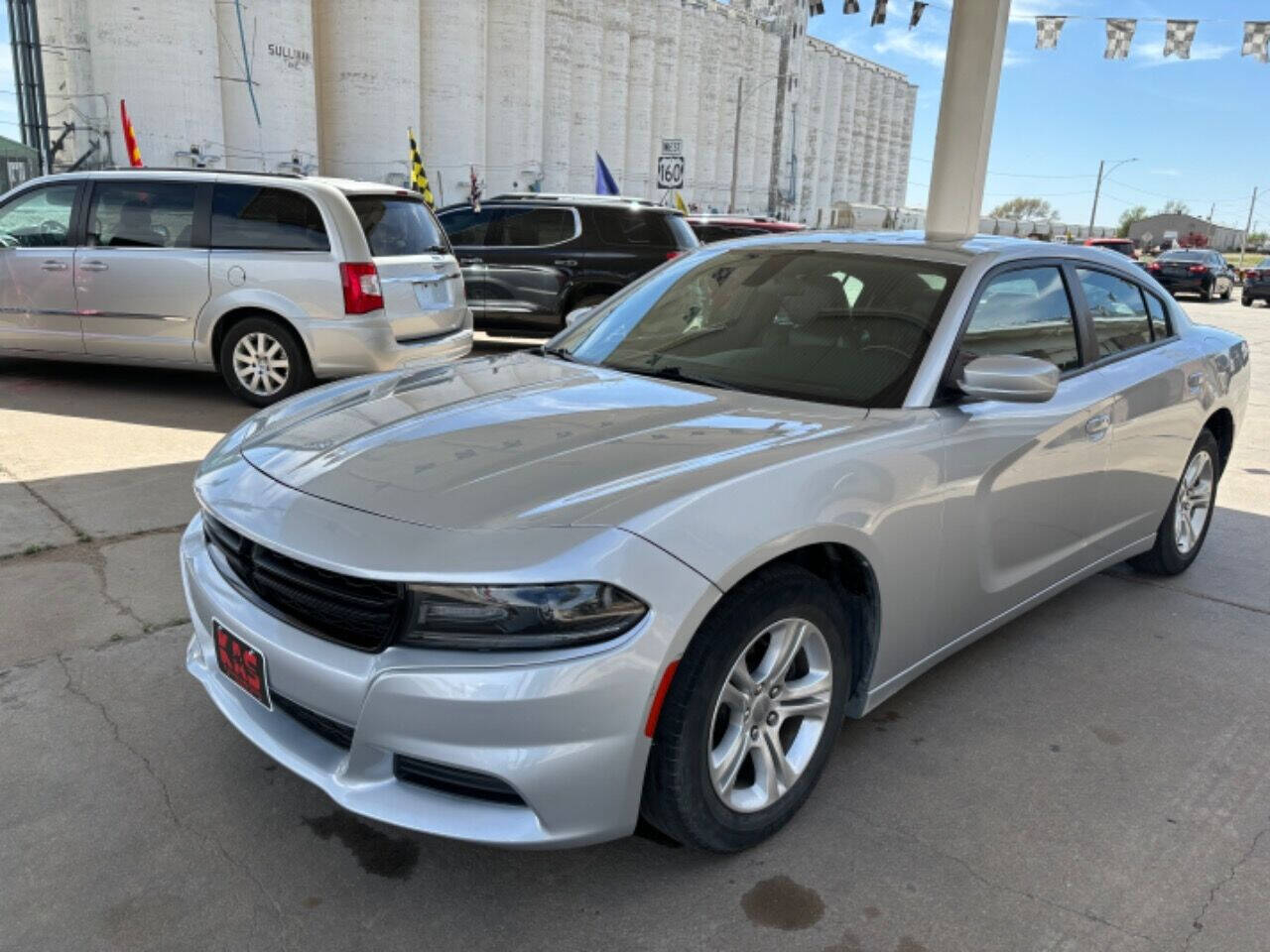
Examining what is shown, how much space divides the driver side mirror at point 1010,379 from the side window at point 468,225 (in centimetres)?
926

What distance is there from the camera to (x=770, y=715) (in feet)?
8.03

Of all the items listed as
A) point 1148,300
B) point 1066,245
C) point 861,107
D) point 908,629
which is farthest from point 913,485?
point 861,107

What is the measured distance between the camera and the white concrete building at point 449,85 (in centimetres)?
2427

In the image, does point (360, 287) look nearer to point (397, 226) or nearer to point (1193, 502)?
point (397, 226)

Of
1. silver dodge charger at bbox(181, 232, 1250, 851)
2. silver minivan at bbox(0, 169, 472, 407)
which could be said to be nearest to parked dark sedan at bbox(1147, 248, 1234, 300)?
silver minivan at bbox(0, 169, 472, 407)

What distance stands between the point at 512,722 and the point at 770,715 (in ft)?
2.63

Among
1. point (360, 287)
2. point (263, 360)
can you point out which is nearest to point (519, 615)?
point (360, 287)

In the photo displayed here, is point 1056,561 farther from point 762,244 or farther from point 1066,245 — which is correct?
point 762,244

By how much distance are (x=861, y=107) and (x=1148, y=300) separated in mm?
81075

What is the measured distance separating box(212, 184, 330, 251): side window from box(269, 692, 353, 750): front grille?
5660mm

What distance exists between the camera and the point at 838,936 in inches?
86.2

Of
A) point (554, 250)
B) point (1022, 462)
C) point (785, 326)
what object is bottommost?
point (1022, 462)

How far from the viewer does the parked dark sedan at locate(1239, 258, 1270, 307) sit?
89.8ft

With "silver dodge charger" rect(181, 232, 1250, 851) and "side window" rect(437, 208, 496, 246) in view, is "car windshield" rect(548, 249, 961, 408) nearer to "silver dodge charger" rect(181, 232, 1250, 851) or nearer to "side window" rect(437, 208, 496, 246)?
"silver dodge charger" rect(181, 232, 1250, 851)
